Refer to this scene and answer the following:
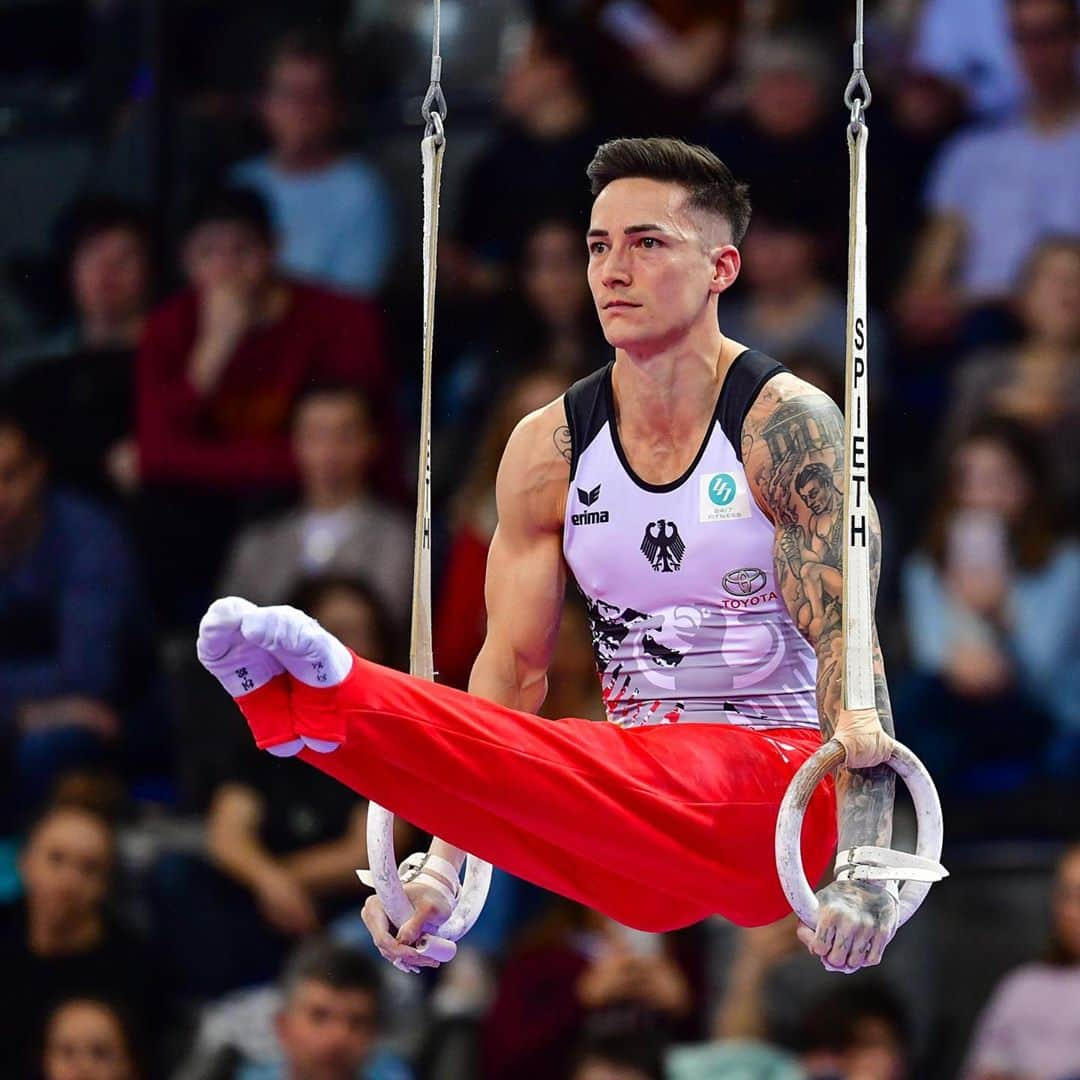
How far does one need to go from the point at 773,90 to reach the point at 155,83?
218cm

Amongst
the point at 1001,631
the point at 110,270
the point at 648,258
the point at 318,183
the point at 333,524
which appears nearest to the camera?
the point at 648,258

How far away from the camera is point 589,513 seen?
13.8 ft

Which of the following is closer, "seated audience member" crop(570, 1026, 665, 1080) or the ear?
the ear

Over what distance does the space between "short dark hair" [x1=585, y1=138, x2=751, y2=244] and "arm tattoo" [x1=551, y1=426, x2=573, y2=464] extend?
0.45 metres

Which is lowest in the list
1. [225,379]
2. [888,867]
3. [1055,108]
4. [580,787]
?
[888,867]

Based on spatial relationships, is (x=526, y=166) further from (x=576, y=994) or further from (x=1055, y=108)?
(x=576, y=994)

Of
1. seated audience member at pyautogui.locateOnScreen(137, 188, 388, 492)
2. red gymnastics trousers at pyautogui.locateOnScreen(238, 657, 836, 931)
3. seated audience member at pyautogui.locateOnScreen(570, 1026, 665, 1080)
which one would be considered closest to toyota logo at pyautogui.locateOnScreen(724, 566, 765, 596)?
red gymnastics trousers at pyautogui.locateOnScreen(238, 657, 836, 931)

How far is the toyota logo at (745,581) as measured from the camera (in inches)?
161

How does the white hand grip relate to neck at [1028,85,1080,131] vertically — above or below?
below

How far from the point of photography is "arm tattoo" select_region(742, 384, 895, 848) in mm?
3912

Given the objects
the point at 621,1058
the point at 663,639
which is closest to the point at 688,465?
the point at 663,639

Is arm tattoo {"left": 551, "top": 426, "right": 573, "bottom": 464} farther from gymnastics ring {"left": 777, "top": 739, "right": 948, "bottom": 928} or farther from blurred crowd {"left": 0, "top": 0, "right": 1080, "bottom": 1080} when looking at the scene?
blurred crowd {"left": 0, "top": 0, "right": 1080, "bottom": 1080}

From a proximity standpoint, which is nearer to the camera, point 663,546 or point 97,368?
point 663,546

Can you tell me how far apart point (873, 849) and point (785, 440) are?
72 cm
